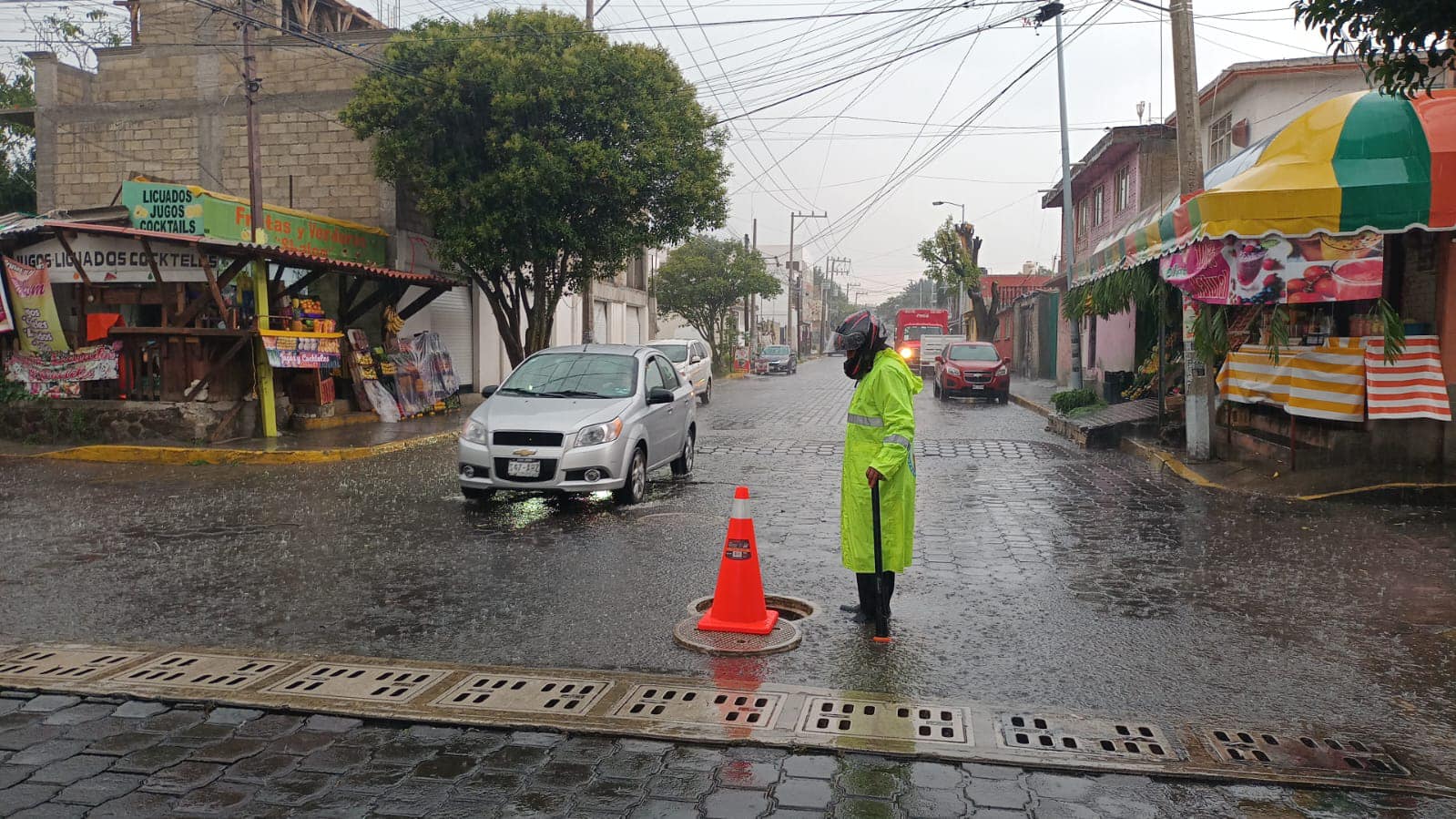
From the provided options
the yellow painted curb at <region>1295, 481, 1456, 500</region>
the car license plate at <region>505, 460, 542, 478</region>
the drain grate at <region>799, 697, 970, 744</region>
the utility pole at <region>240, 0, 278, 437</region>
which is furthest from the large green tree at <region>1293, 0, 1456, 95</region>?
the utility pole at <region>240, 0, 278, 437</region>

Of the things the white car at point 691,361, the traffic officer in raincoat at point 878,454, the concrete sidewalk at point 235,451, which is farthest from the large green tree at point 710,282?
the traffic officer in raincoat at point 878,454

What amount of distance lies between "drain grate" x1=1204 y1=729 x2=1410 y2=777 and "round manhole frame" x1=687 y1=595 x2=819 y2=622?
2.48 m

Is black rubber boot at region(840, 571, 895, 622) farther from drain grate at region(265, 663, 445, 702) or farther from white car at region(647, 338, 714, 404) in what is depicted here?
white car at region(647, 338, 714, 404)

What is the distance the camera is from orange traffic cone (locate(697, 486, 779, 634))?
5828 millimetres

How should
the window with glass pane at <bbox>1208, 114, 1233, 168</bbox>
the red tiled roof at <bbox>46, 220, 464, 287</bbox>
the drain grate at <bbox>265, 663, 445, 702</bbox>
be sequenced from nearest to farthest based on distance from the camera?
1. the drain grate at <bbox>265, 663, 445, 702</bbox>
2. the red tiled roof at <bbox>46, 220, 464, 287</bbox>
3. the window with glass pane at <bbox>1208, 114, 1233, 168</bbox>

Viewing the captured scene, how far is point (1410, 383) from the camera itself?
985 centimetres

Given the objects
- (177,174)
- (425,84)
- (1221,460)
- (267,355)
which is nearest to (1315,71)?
(1221,460)

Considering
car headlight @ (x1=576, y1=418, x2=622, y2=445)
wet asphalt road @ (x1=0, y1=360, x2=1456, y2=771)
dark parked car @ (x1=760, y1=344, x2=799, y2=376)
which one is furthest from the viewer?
dark parked car @ (x1=760, y1=344, x2=799, y2=376)

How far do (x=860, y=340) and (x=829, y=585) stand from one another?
1969 mm

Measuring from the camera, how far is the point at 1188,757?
4.14 metres

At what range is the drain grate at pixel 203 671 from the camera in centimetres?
496

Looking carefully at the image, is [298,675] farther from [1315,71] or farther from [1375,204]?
[1315,71]

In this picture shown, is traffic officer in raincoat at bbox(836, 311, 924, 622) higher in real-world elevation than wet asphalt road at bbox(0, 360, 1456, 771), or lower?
higher

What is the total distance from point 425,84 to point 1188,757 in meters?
19.5
